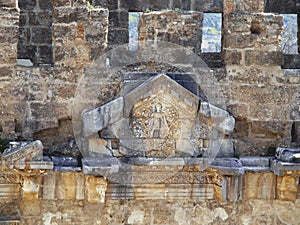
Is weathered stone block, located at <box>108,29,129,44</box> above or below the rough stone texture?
below

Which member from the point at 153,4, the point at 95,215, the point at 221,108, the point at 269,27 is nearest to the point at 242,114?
the point at 221,108

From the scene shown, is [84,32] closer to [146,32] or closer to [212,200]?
[146,32]

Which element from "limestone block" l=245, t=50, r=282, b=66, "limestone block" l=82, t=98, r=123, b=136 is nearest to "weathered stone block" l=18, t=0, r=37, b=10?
"limestone block" l=82, t=98, r=123, b=136

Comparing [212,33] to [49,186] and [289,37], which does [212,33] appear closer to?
[289,37]

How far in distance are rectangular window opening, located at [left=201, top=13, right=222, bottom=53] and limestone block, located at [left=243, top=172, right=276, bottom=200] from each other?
7280 millimetres

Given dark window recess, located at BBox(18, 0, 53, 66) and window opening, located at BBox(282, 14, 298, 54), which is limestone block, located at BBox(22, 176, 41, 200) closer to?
dark window recess, located at BBox(18, 0, 53, 66)

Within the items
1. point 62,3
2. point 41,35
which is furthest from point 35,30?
point 62,3

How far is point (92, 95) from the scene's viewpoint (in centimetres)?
1230

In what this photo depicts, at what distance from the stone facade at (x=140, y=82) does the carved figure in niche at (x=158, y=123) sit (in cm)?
41

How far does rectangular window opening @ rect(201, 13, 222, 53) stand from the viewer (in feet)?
65.2

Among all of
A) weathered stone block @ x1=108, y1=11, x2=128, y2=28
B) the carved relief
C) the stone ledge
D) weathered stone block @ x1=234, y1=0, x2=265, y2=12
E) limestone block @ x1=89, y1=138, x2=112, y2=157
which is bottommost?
the stone ledge

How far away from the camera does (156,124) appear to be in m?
12.2

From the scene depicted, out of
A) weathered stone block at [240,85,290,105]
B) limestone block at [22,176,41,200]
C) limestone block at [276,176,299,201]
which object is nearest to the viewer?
limestone block at [22,176,41,200]

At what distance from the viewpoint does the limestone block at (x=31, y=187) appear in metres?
12.0
